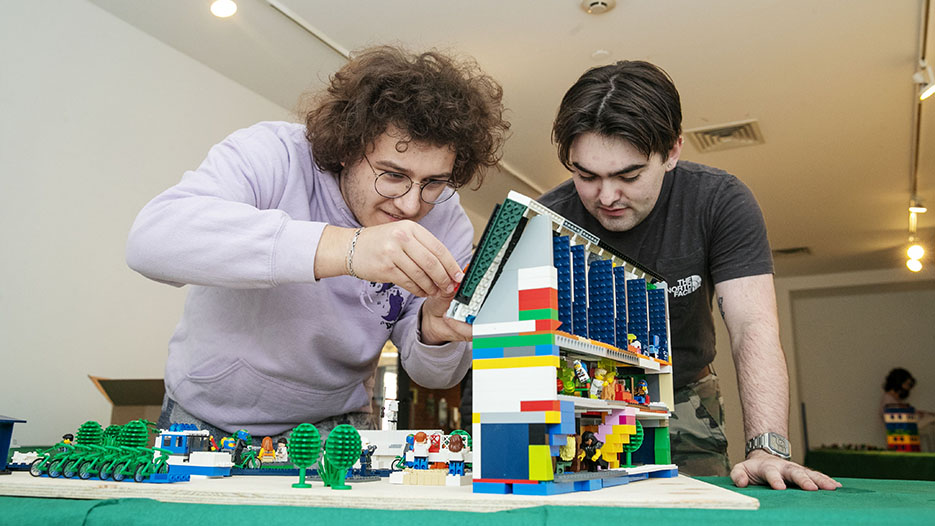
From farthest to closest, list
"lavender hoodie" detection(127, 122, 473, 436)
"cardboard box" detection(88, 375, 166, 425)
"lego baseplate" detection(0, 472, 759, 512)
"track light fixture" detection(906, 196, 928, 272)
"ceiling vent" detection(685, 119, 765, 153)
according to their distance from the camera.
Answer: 1. "track light fixture" detection(906, 196, 928, 272)
2. "ceiling vent" detection(685, 119, 765, 153)
3. "cardboard box" detection(88, 375, 166, 425)
4. "lavender hoodie" detection(127, 122, 473, 436)
5. "lego baseplate" detection(0, 472, 759, 512)

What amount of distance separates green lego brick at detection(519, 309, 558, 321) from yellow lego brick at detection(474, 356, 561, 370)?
0.16 feet

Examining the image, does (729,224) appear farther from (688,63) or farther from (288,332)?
(688,63)

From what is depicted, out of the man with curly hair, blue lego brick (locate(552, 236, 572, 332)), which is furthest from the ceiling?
blue lego brick (locate(552, 236, 572, 332))

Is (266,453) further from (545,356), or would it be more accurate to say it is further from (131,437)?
(545,356)

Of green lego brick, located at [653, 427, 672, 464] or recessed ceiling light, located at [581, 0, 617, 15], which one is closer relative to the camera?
green lego brick, located at [653, 427, 672, 464]

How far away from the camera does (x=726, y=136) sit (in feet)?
15.2

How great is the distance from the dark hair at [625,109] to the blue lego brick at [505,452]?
1.04m

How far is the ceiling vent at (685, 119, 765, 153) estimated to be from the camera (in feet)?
14.7

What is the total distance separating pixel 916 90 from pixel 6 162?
4784 millimetres

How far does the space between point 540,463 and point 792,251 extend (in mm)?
7410

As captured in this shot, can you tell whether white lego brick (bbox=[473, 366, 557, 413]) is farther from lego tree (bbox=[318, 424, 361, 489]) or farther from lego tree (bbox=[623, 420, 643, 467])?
lego tree (bbox=[623, 420, 643, 467])

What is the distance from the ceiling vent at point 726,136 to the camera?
4.47 metres

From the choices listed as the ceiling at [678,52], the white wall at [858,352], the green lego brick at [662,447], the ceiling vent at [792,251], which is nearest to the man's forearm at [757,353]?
the green lego brick at [662,447]

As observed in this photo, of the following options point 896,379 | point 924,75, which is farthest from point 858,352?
point 924,75
